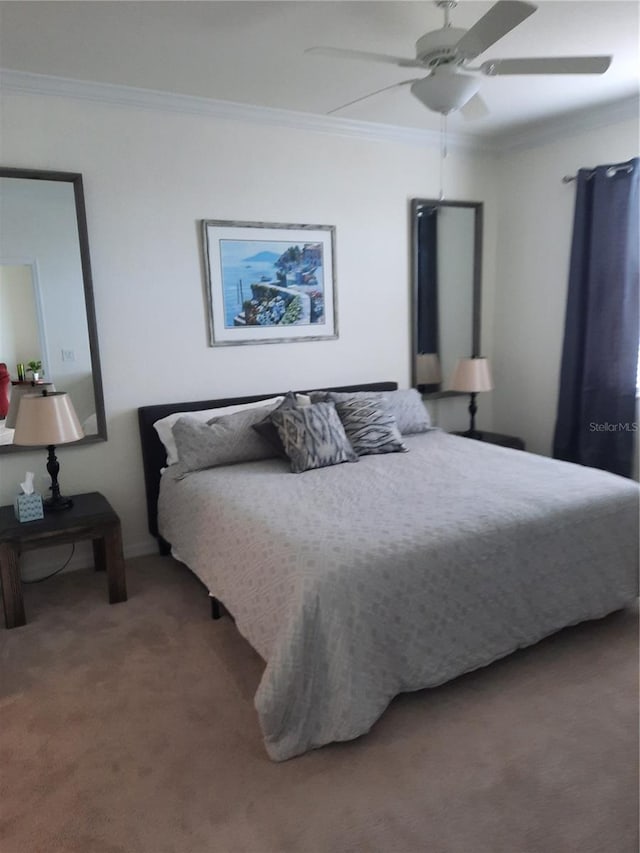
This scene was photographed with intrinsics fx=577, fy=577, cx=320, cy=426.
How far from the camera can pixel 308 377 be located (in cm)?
398

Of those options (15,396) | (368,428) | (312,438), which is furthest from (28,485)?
(368,428)

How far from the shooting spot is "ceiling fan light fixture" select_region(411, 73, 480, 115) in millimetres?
2281

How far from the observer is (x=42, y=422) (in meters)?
2.77

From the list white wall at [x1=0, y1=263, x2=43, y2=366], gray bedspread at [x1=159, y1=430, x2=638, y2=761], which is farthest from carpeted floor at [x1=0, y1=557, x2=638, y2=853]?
white wall at [x1=0, y1=263, x2=43, y2=366]

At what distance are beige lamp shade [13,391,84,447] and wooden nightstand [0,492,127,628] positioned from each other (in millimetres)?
393

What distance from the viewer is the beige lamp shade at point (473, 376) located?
4.23m

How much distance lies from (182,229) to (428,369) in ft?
6.88

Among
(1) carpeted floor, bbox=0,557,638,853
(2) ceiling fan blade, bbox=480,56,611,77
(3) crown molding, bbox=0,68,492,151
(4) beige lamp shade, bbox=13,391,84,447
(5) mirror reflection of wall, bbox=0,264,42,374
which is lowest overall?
(1) carpeted floor, bbox=0,557,638,853

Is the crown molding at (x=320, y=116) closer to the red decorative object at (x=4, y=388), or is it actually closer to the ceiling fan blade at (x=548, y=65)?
the red decorative object at (x=4, y=388)

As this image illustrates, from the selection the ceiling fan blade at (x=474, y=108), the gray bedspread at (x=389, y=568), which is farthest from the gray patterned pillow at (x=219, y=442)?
the ceiling fan blade at (x=474, y=108)

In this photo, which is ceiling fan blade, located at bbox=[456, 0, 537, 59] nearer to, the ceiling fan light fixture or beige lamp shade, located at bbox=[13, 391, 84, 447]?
the ceiling fan light fixture

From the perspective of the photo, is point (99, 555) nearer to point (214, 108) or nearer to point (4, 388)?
point (4, 388)

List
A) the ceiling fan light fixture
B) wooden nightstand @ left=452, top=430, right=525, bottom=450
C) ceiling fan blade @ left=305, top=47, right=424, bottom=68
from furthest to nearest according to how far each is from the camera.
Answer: wooden nightstand @ left=452, top=430, right=525, bottom=450
the ceiling fan light fixture
ceiling fan blade @ left=305, top=47, right=424, bottom=68

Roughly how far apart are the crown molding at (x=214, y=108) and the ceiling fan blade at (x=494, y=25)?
169 centimetres
